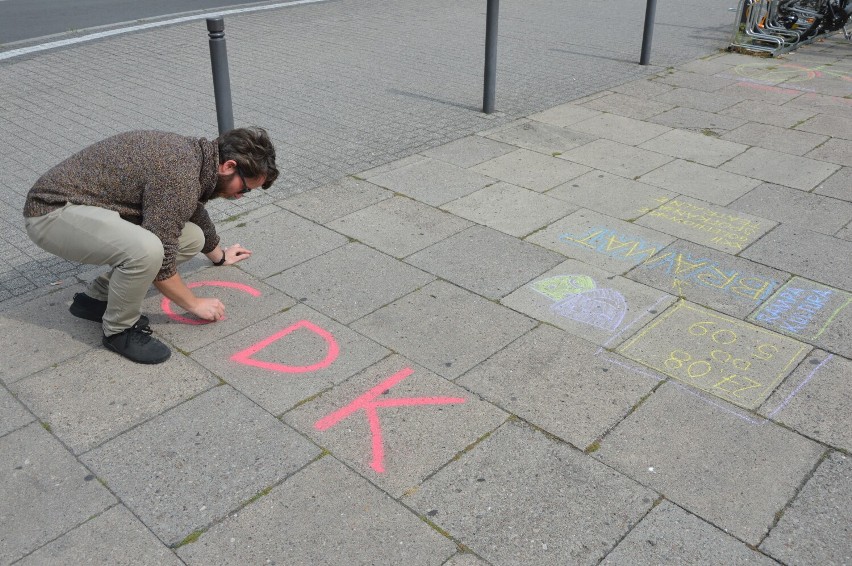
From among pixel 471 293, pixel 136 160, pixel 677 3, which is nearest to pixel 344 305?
pixel 471 293

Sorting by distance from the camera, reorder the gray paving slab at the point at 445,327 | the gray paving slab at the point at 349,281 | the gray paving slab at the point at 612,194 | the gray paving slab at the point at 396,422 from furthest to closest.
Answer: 1. the gray paving slab at the point at 612,194
2. the gray paving slab at the point at 349,281
3. the gray paving slab at the point at 445,327
4. the gray paving slab at the point at 396,422

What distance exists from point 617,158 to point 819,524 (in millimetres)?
4237

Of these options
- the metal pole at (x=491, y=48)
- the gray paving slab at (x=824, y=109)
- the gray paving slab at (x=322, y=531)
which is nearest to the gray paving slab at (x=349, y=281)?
the gray paving slab at (x=322, y=531)

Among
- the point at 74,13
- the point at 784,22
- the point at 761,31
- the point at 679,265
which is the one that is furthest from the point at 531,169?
the point at 74,13

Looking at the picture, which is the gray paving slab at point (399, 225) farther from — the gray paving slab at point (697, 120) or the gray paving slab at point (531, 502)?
the gray paving slab at point (697, 120)

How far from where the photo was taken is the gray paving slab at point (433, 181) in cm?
593

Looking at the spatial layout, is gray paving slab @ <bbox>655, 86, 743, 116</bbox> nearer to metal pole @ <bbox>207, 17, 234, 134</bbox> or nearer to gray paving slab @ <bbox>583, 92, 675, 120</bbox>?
gray paving slab @ <bbox>583, 92, 675, 120</bbox>

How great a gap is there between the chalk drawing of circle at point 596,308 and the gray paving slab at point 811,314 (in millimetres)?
699

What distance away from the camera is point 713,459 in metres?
3.30

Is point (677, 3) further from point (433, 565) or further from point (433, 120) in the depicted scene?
point (433, 565)

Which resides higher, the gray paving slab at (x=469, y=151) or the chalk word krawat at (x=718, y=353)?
the gray paving slab at (x=469, y=151)

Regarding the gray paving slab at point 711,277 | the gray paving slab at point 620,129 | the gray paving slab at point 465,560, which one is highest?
the gray paving slab at point 620,129

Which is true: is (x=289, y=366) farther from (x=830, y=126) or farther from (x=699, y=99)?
(x=699, y=99)

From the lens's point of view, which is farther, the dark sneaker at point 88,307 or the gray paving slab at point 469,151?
the gray paving slab at point 469,151
